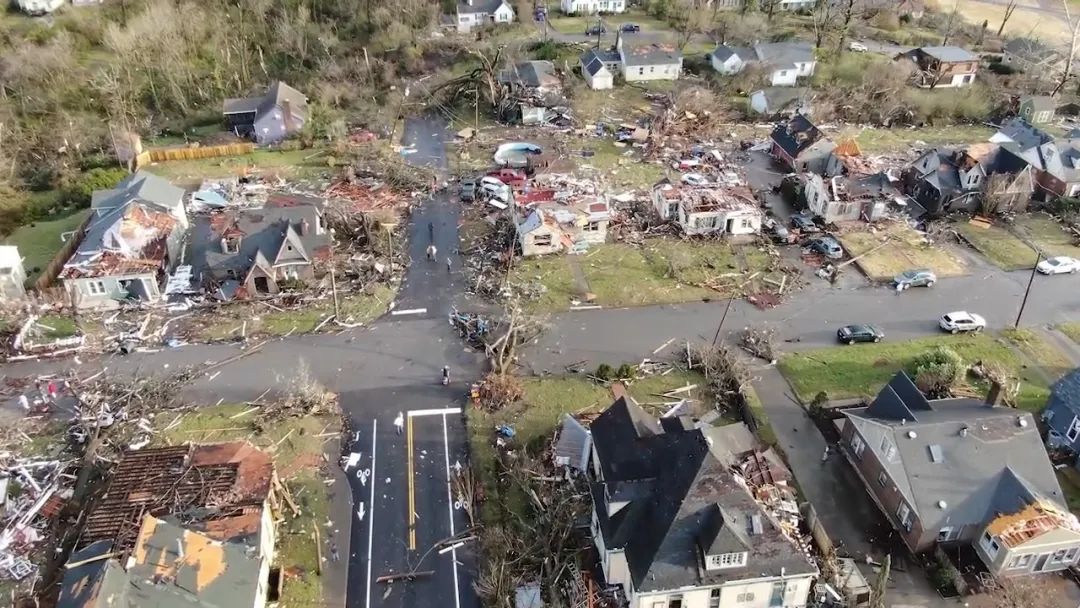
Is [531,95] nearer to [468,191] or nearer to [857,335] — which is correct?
[468,191]

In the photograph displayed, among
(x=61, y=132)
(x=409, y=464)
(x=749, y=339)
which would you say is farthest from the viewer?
(x=61, y=132)

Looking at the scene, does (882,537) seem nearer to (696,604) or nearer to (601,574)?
(696,604)

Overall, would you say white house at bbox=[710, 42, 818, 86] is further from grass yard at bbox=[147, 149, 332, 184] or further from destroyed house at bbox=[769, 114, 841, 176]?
grass yard at bbox=[147, 149, 332, 184]

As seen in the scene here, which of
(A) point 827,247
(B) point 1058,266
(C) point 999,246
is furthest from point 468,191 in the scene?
(B) point 1058,266

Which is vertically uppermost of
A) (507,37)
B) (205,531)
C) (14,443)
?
(507,37)

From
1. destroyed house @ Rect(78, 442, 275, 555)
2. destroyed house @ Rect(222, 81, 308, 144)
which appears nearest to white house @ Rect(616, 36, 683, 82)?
destroyed house @ Rect(222, 81, 308, 144)

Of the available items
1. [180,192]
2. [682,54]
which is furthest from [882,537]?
[682,54]

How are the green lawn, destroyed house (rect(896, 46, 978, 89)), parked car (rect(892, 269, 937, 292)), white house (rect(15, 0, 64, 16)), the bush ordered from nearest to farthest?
the green lawn, parked car (rect(892, 269, 937, 292)), the bush, destroyed house (rect(896, 46, 978, 89)), white house (rect(15, 0, 64, 16))
